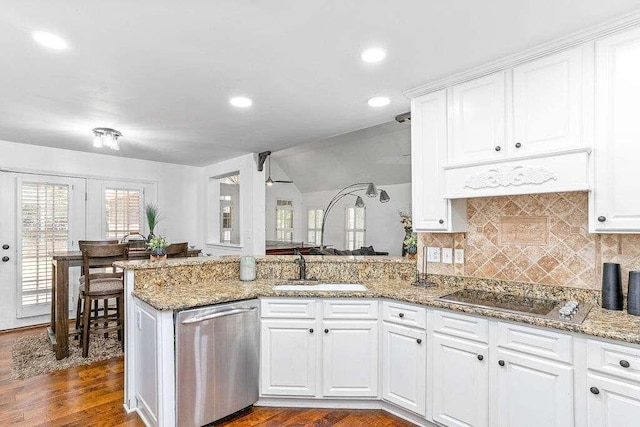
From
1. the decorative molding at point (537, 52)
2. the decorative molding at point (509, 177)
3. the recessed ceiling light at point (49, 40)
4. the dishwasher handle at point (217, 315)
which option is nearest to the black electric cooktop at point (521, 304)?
the decorative molding at point (509, 177)

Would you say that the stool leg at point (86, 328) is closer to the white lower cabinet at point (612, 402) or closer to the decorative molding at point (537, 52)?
the decorative molding at point (537, 52)

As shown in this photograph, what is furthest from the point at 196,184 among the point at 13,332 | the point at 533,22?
the point at 533,22

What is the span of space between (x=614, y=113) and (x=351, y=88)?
1.61 meters

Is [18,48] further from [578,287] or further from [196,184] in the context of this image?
[196,184]

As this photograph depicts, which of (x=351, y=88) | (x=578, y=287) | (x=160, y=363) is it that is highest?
(x=351, y=88)

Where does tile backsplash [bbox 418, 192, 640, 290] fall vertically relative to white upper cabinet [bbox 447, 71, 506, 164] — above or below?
below

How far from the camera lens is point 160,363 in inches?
84.3

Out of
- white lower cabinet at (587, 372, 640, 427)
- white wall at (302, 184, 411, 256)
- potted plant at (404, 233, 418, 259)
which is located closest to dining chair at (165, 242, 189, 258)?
potted plant at (404, 233, 418, 259)

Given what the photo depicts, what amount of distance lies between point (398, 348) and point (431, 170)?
4.20ft

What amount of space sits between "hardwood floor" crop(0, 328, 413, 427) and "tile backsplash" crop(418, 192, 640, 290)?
127cm

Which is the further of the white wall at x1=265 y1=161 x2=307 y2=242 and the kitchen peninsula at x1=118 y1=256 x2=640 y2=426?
the white wall at x1=265 y1=161 x2=307 y2=242

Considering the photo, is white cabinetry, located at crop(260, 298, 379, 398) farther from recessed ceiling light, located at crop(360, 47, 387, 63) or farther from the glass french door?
the glass french door

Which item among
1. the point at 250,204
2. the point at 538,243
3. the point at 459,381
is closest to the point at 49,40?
the point at 459,381

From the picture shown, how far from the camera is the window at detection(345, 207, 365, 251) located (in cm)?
887
